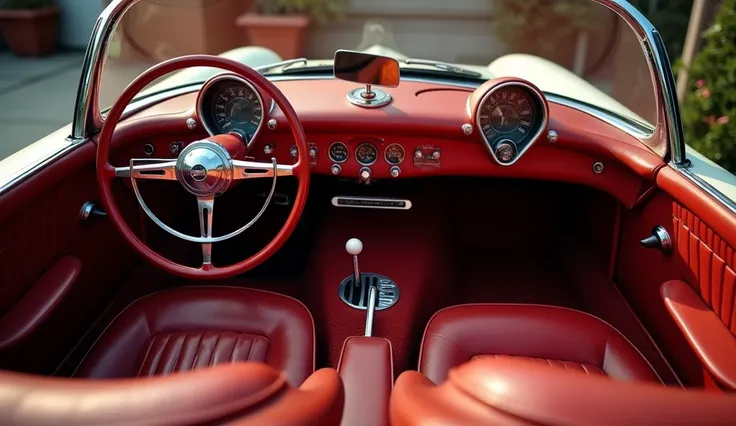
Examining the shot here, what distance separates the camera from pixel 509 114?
1993mm

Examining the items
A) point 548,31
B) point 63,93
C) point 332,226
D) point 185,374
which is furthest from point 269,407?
point 63,93

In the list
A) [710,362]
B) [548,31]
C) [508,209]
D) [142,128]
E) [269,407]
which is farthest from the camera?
[548,31]

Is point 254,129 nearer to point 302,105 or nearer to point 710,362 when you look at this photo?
point 302,105

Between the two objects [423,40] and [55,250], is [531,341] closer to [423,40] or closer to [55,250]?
[55,250]

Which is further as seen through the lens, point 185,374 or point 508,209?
point 508,209

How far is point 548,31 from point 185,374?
4.83m

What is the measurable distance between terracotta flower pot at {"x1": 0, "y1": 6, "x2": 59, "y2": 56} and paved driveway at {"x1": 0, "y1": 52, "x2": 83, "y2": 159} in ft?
0.54

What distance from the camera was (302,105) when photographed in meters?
2.10

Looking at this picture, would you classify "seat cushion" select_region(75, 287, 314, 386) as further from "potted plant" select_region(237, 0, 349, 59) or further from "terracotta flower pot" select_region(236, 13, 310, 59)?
"terracotta flower pot" select_region(236, 13, 310, 59)

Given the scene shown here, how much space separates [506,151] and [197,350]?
1127 millimetres

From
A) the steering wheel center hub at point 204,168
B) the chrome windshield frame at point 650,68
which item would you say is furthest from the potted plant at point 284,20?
the steering wheel center hub at point 204,168

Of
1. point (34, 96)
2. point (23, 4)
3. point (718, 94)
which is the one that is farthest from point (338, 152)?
point (23, 4)

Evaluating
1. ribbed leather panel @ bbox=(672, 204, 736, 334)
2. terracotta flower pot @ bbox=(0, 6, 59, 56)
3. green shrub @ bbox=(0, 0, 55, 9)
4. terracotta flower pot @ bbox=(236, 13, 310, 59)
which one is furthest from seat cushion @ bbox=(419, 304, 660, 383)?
green shrub @ bbox=(0, 0, 55, 9)

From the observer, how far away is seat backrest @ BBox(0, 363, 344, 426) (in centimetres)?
76
